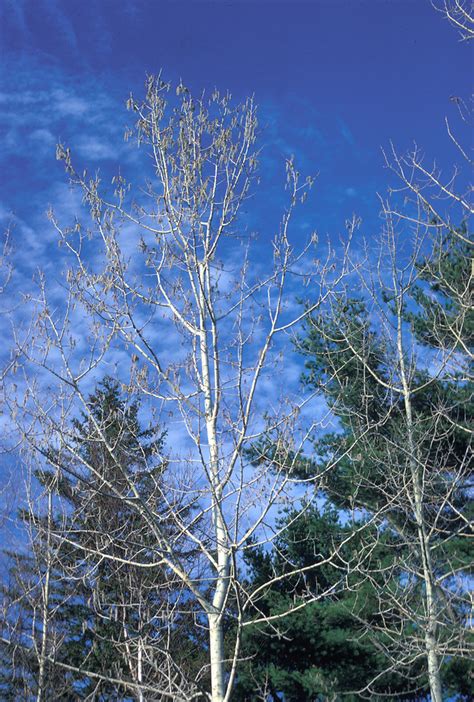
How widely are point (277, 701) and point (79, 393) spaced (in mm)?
13428

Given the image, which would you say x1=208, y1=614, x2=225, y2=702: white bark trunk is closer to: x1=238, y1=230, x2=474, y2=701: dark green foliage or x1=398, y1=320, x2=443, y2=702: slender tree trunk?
x1=398, y1=320, x2=443, y2=702: slender tree trunk

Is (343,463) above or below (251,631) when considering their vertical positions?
above

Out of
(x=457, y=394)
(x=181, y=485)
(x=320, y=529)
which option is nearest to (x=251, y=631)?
(x=320, y=529)

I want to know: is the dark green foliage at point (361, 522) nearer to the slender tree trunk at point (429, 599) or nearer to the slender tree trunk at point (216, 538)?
the slender tree trunk at point (429, 599)

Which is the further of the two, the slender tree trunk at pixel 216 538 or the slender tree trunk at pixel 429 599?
the slender tree trunk at pixel 429 599

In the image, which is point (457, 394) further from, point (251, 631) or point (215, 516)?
point (215, 516)

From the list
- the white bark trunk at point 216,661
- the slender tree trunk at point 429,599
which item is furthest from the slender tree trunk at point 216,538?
the slender tree trunk at point 429,599

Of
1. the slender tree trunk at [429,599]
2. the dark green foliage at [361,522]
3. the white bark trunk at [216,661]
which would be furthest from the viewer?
the dark green foliage at [361,522]

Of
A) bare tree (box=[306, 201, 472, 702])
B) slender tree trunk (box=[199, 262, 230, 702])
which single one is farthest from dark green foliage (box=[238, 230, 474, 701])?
slender tree trunk (box=[199, 262, 230, 702])

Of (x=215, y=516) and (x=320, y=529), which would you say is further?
(x=320, y=529)

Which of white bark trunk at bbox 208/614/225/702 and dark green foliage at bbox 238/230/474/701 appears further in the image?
dark green foliage at bbox 238/230/474/701

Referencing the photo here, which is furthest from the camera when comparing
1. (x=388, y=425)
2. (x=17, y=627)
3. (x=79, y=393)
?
(x=388, y=425)

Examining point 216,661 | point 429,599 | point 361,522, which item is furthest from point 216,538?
point 361,522

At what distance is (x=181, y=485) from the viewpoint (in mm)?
6695
